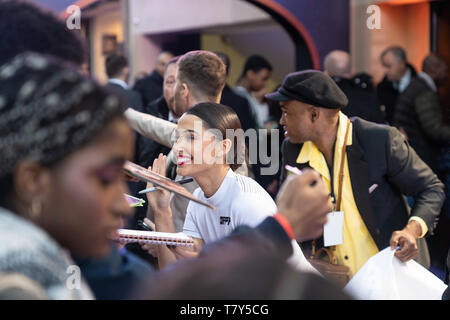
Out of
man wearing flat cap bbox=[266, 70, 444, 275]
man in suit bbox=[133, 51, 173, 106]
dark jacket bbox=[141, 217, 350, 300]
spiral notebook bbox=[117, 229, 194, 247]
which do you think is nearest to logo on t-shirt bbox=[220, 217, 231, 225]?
spiral notebook bbox=[117, 229, 194, 247]

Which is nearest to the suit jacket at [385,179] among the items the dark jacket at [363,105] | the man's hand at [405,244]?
the man's hand at [405,244]

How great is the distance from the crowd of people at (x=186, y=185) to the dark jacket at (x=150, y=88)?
2.56 meters

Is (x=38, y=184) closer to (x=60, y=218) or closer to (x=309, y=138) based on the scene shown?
(x=60, y=218)

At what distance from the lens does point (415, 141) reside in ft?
20.7

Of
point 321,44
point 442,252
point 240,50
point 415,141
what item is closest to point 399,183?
point 442,252

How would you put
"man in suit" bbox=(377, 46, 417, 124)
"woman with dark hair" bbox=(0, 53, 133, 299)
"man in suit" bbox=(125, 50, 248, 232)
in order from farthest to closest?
"man in suit" bbox=(377, 46, 417, 124) < "man in suit" bbox=(125, 50, 248, 232) < "woman with dark hair" bbox=(0, 53, 133, 299)

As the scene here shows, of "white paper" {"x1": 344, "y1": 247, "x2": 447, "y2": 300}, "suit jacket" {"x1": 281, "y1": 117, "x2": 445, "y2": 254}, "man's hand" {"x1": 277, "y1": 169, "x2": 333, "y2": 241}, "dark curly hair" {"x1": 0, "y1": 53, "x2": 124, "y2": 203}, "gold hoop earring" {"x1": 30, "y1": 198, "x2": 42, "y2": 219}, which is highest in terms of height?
"dark curly hair" {"x1": 0, "y1": 53, "x2": 124, "y2": 203}

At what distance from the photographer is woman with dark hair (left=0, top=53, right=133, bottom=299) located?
899 millimetres

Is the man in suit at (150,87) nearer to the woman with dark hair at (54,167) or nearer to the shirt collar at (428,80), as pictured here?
the shirt collar at (428,80)

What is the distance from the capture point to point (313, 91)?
10.6 feet

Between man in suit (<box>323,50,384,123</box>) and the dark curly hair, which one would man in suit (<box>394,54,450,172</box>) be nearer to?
man in suit (<box>323,50,384,123</box>)

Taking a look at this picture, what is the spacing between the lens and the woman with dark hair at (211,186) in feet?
7.88

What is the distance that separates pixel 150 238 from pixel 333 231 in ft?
4.05

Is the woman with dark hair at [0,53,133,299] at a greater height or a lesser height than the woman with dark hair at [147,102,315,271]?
greater
